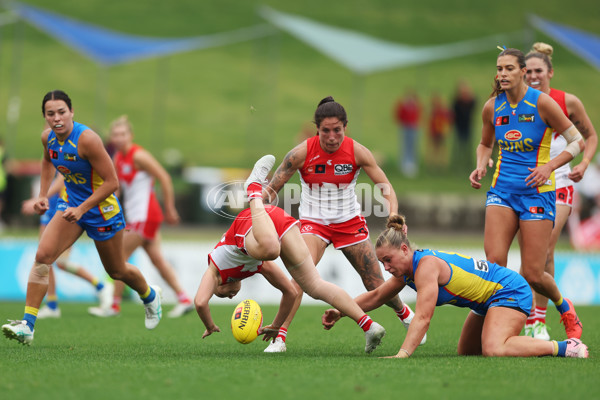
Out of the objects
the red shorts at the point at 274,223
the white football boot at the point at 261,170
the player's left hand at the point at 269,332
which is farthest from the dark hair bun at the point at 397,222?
the player's left hand at the point at 269,332

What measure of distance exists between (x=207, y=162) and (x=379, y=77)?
1611cm

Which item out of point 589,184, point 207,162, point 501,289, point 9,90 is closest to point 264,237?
point 501,289

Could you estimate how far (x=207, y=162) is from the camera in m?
29.8

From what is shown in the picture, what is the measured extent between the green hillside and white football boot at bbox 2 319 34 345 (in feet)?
79.6

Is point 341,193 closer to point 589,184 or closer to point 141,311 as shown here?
point 141,311

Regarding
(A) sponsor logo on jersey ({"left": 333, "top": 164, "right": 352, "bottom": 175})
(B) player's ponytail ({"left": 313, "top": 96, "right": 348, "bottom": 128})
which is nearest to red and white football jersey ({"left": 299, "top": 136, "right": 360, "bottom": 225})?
(A) sponsor logo on jersey ({"left": 333, "top": 164, "right": 352, "bottom": 175})

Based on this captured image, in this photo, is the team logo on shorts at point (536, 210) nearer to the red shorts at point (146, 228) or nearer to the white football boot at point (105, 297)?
the red shorts at point (146, 228)

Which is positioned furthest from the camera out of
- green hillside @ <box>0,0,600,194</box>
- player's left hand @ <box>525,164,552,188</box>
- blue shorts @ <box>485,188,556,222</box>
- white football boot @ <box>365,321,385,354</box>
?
green hillside @ <box>0,0,600,194</box>

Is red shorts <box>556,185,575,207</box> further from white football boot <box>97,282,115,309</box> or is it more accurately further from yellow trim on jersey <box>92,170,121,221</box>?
white football boot <box>97,282,115,309</box>

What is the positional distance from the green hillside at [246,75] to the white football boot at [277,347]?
24.4 metres

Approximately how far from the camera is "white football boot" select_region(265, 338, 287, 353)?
303 inches

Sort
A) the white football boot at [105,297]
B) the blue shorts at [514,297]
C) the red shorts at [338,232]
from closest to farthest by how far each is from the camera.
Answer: the blue shorts at [514,297] → the red shorts at [338,232] → the white football boot at [105,297]

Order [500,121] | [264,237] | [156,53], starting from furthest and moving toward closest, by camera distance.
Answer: [156,53], [500,121], [264,237]

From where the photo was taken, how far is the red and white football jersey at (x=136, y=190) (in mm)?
11406
